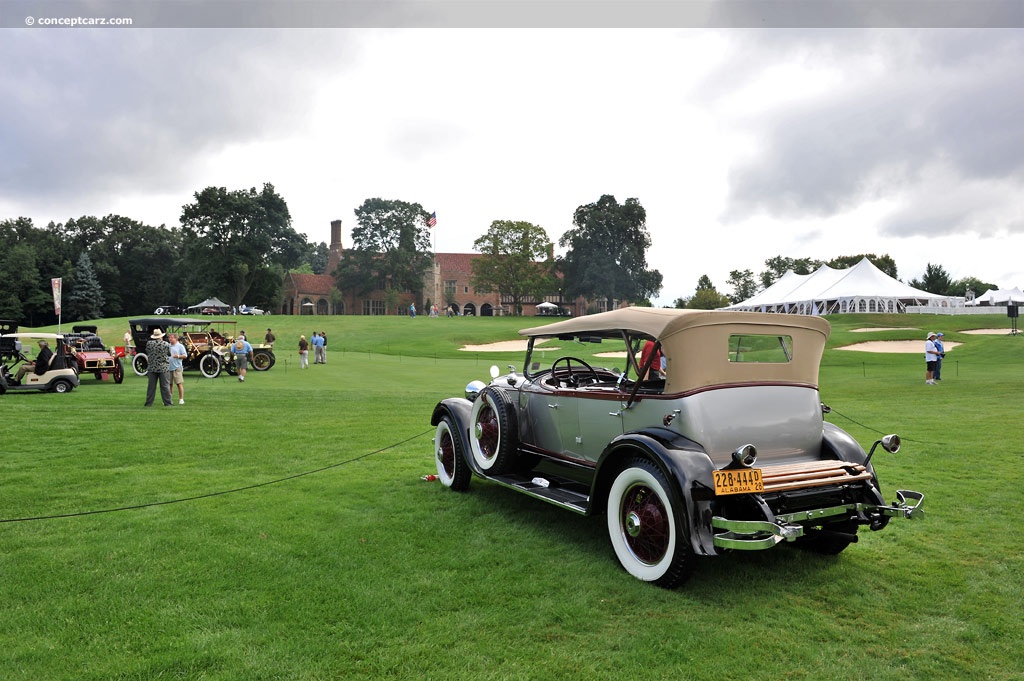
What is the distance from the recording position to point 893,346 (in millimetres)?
36438

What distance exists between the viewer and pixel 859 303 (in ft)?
184

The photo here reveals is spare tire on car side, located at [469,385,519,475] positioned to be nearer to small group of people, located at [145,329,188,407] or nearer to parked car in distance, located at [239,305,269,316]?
small group of people, located at [145,329,188,407]

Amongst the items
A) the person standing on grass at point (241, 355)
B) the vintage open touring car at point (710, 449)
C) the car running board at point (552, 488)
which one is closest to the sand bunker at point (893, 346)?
the person standing on grass at point (241, 355)

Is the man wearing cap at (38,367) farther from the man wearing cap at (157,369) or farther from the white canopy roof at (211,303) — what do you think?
the white canopy roof at (211,303)

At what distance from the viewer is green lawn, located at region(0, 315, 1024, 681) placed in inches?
141

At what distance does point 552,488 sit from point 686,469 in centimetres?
188

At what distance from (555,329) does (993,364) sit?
29203 millimetres

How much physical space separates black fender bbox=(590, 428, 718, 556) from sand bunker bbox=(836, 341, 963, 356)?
34711 millimetres

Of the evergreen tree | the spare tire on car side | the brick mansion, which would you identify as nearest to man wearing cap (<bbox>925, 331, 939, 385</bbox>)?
the spare tire on car side

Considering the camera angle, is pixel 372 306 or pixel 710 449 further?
pixel 372 306

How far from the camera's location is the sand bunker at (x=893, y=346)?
34656 millimetres

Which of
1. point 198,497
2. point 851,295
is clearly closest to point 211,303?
point 851,295

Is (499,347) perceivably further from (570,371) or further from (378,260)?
(378,260)

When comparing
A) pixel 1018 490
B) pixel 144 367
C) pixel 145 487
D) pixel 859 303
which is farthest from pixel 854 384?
pixel 859 303
